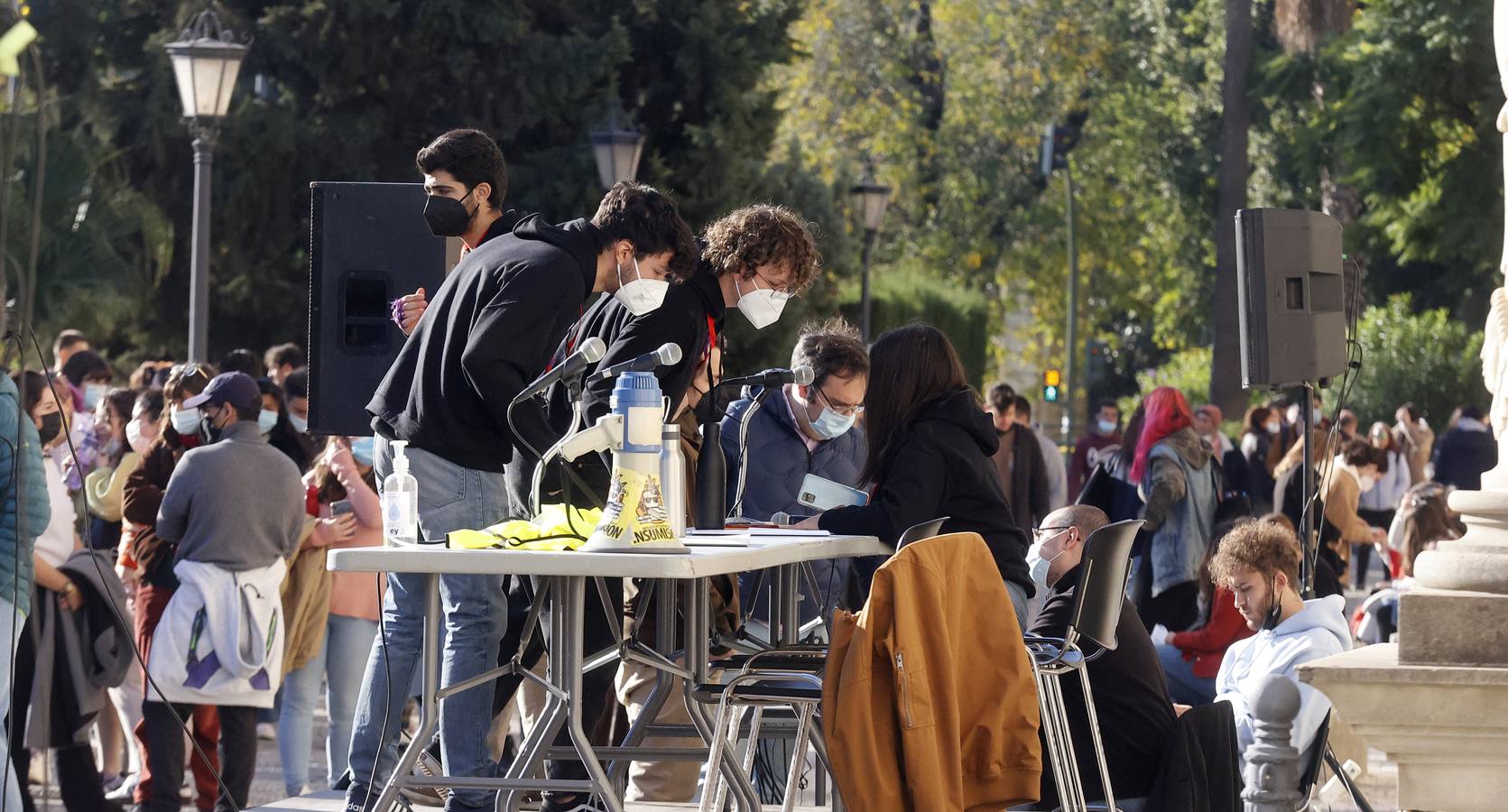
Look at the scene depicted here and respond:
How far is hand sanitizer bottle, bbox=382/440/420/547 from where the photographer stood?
17.0 feet

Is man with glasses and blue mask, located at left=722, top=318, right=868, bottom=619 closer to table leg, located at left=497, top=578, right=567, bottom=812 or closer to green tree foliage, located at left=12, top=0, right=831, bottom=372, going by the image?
table leg, located at left=497, top=578, right=567, bottom=812

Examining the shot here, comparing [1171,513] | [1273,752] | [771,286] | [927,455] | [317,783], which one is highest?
[771,286]

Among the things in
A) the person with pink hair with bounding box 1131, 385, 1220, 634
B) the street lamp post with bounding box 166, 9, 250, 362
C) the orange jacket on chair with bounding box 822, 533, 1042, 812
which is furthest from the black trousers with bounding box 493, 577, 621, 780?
the street lamp post with bounding box 166, 9, 250, 362

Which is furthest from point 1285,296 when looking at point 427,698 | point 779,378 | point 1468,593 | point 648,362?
point 427,698

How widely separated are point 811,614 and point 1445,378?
1003 inches

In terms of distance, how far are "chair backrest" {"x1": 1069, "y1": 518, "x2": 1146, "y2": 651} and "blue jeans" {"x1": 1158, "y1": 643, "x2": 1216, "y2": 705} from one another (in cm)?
292

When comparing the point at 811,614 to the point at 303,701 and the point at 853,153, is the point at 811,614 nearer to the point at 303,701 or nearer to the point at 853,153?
the point at 303,701

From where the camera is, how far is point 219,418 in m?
7.85

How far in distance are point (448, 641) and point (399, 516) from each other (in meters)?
0.41

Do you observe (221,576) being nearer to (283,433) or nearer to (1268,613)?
(283,433)

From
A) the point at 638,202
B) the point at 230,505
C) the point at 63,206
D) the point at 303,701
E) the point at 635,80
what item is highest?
the point at 635,80

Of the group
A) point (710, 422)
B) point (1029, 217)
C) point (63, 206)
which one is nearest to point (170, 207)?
point (63, 206)

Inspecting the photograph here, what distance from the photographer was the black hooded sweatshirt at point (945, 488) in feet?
19.0

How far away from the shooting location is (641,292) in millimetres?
5562
